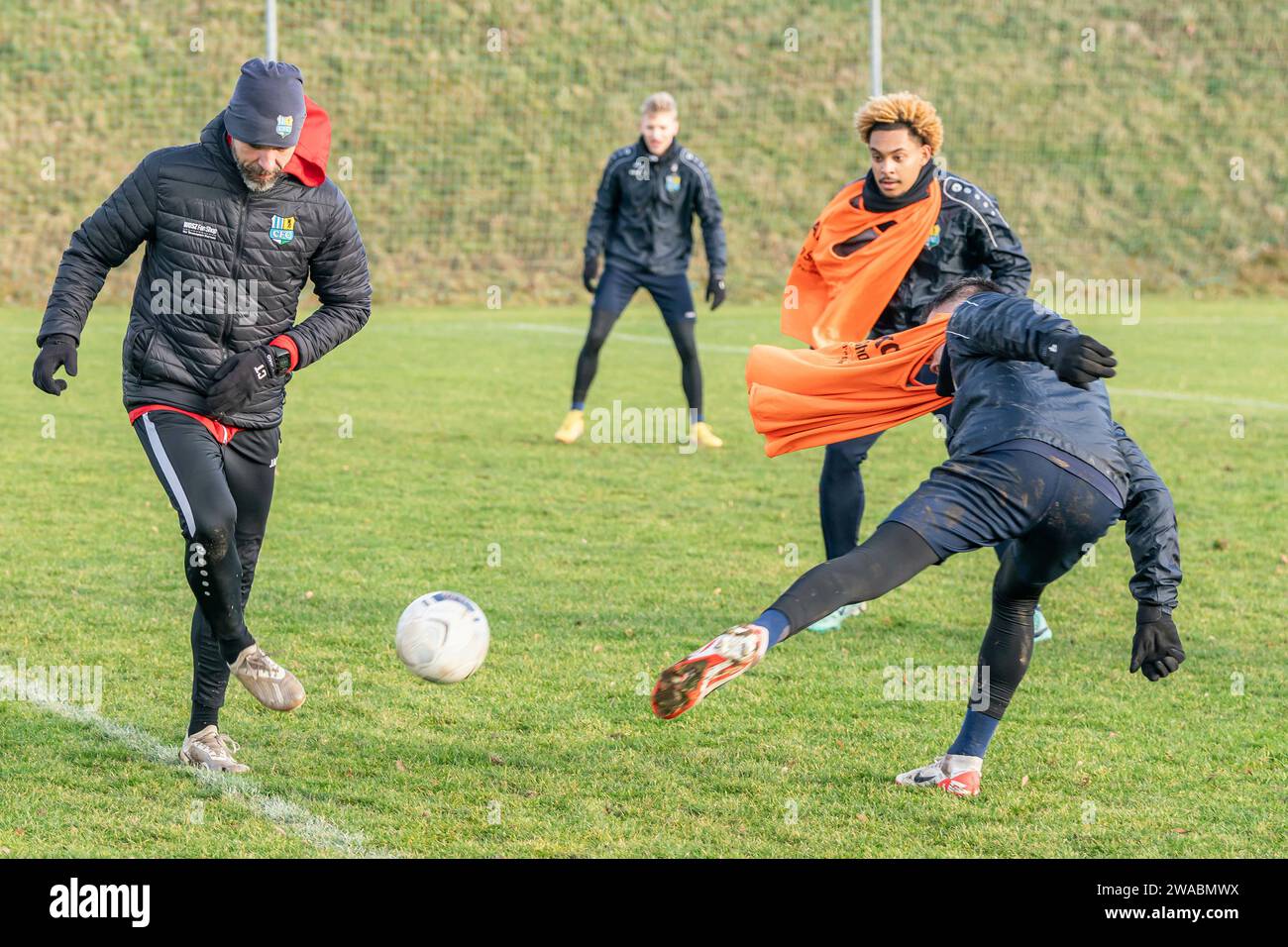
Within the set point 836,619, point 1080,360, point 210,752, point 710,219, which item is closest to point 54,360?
point 210,752

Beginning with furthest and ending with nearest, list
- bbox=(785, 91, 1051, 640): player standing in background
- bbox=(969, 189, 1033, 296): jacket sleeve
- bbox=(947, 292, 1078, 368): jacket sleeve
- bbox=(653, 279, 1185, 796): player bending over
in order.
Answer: bbox=(969, 189, 1033, 296): jacket sleeve → bbox=(785, 91, 1051, 640): player standing in background → bbox=(947, 292, 1078, 368): jacket sleeve → bbox=(653, 279, 1185, 796): player bending over

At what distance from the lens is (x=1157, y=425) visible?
12820 mm

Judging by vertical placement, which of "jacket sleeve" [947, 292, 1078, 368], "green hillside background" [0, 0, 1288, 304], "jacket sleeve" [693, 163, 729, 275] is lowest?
"jacket sleeve" [947, 292, 1078, 368]

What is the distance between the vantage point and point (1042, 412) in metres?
4.47

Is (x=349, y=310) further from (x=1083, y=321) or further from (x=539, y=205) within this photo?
(x=539, y=205)

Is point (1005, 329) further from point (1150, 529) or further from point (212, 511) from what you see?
point (212, 511)

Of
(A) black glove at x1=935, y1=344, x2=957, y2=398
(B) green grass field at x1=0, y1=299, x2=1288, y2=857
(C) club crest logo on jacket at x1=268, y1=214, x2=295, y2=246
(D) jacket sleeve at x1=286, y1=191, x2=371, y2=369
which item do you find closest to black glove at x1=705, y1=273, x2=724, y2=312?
(B) green grass field at x1=0, y1=299, x2=1288, y2=857

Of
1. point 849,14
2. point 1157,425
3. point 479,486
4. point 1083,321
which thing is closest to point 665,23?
point 849,14

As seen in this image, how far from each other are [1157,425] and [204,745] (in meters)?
9.60

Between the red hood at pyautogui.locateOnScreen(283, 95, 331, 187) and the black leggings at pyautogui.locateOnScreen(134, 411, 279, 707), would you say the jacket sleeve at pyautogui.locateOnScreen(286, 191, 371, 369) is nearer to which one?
the red hood at pyautogui.locateOnScreen(283, 95, 331, 187)

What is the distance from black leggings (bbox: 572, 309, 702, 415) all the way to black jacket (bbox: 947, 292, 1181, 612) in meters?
6.94

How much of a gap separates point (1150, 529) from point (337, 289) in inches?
112

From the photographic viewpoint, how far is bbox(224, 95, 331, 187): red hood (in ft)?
16.9

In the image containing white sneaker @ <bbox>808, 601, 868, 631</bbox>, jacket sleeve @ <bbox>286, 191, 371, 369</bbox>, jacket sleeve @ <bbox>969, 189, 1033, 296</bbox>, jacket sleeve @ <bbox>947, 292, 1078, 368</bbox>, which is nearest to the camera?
jacket sleeve @ <bbox>947, 292, 1078, 368</bbox>
